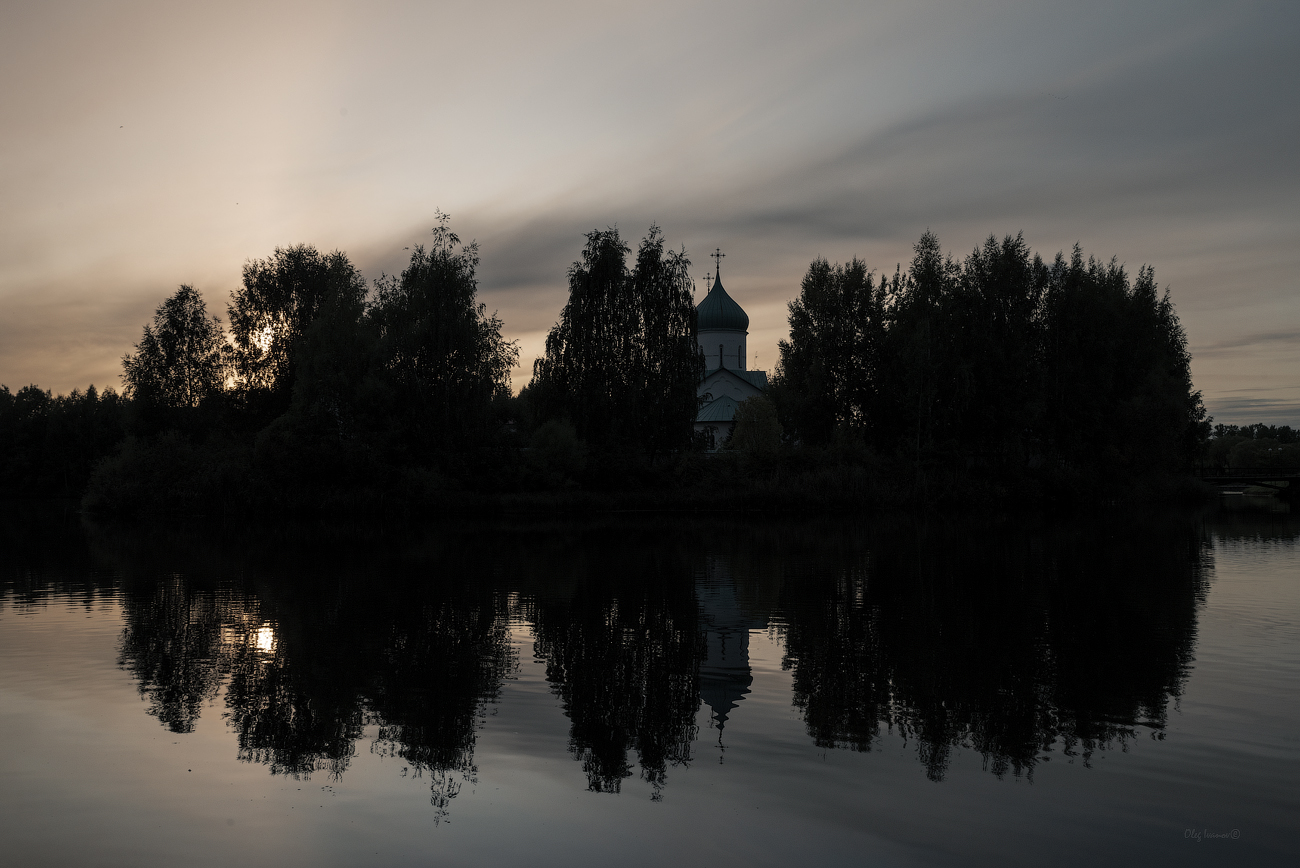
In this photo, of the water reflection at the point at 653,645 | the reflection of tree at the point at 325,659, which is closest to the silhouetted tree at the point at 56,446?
the water reflection at the point at 653,645

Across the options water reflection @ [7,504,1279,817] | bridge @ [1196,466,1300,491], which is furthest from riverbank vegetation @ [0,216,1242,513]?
water reflection @ [7,504,1279,817]

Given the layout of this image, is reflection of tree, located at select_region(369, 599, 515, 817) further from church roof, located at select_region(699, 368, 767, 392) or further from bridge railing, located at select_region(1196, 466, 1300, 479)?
bridge railing, located at select_region(1196, 466, 1300, 479)

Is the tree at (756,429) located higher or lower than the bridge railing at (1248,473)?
higher

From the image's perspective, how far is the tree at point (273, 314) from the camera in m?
56.3

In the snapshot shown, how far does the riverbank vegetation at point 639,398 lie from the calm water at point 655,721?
2465 centimetres

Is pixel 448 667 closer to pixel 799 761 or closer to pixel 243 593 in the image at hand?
pixel 799 761

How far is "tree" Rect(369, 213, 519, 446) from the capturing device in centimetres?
4525

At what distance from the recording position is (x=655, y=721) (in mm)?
10109

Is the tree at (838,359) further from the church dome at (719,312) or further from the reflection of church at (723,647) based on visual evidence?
the reflection of church at (723,647)

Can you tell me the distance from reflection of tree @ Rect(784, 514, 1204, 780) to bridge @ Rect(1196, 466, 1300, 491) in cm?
4966

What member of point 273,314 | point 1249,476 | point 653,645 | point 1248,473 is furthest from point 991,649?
point 1248,473

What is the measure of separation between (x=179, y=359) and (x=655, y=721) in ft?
182

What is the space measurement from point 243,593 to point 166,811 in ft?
43.6

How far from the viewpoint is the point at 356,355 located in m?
45.9
